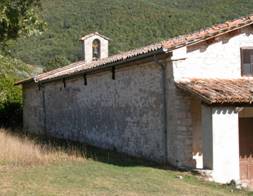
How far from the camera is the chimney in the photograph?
2702 centimetres

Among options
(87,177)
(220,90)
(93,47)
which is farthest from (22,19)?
(93,47)

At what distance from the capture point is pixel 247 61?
47.9 ft

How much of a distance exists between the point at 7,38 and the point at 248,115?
7569mm

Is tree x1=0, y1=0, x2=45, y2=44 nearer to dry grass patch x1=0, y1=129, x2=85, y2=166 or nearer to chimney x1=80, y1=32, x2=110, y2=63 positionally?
dry grass patch x1=0, y1=129, x2=85, y2=166

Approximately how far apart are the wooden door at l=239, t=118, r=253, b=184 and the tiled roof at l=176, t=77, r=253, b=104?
45.4 inches

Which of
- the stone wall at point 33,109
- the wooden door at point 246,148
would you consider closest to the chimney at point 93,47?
the stone wall at point 33,109

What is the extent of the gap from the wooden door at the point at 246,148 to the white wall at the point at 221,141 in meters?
1.35

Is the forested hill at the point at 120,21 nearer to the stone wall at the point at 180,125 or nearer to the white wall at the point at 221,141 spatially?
the stone wall at the point at 180,125

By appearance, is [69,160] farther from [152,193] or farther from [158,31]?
[158,31]

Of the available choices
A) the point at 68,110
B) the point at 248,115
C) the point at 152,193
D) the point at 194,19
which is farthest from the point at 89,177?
the point at 194,19

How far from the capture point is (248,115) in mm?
14211

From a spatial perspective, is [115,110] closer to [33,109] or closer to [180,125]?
[180,125]

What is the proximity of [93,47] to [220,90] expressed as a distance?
15483 mm

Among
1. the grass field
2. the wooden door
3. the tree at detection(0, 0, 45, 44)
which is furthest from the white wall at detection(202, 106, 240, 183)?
the tree at detection(0, 0, 45, 44)
